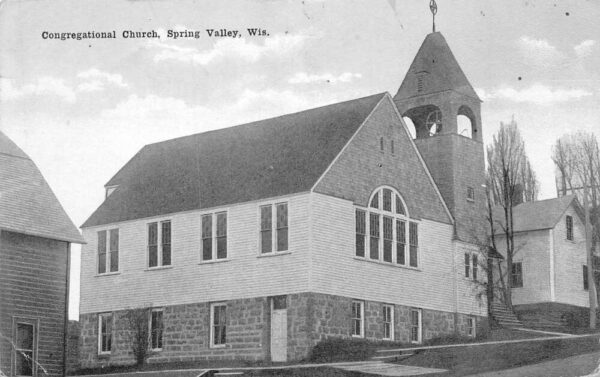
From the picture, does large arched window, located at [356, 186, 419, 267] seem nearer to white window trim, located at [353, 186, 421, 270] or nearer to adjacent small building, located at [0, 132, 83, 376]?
white window trim, located at [353, 186, 421, 270]

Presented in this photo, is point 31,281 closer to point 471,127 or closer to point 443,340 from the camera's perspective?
point 443,340

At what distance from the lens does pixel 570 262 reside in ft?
172

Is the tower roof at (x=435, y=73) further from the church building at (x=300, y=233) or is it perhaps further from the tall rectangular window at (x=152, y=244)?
the tall rectangular window at (x=152, y=244)

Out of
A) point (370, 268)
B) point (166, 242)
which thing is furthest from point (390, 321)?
point (166, 242)

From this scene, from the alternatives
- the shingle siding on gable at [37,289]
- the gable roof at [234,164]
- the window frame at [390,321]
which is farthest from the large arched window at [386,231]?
the shingle siding on gable at [37,289]

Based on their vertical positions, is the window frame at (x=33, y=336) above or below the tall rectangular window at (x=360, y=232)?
below

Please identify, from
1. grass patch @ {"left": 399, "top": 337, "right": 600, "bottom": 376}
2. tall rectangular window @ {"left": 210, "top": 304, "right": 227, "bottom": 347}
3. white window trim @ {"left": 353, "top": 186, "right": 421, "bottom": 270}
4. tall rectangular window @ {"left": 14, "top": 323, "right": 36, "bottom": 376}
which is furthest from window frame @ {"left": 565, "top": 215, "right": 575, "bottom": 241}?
tall rectangular window @ {"left": 14, "top": 323, "right": 36, "bottom": 376}

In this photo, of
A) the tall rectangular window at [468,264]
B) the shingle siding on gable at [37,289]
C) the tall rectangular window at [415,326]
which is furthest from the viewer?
the tall rectangular window at [468,264]

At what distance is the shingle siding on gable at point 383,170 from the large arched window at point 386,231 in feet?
1.25

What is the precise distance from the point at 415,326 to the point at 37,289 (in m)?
14.2

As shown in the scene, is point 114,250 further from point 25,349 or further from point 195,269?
point 25,349

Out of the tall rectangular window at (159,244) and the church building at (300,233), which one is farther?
the tall rectangular window at (159,244)

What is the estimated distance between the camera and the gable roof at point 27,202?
32.7 metres

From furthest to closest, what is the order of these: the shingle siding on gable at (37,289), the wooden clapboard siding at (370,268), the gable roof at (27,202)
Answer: the wooden clapboard siding at (370,268)
the gable roof at (27,202)
the shingle siding on gable at (37,289)
